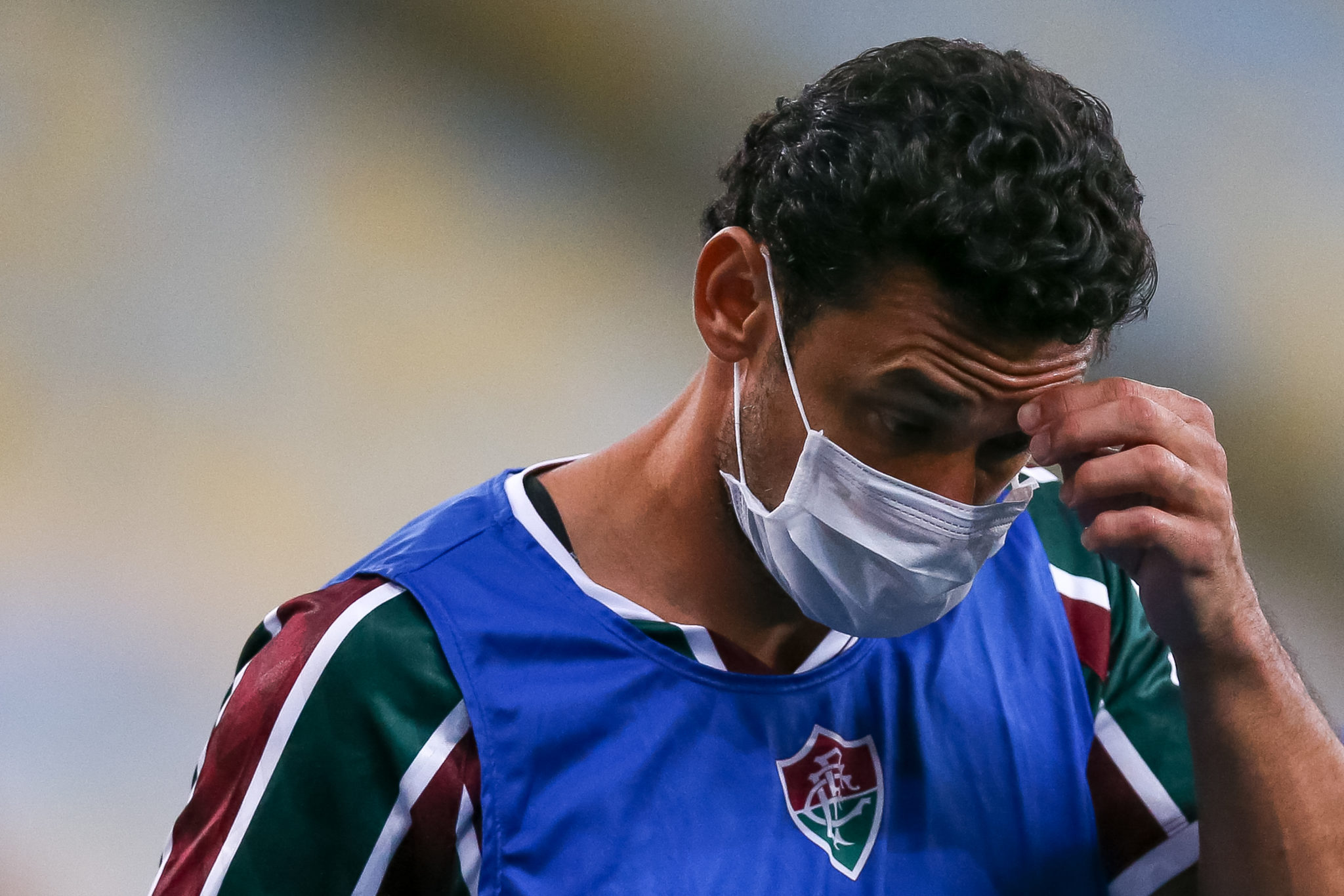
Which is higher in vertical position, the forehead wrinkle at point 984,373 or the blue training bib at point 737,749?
the forehead wrinkle at point 984,373

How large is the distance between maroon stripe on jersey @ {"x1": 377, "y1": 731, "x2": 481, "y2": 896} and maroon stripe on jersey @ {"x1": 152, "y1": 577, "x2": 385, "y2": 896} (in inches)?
5.5

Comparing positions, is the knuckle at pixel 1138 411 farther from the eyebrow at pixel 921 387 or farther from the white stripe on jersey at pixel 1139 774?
the white stripe on jersey at pixel 1139 774

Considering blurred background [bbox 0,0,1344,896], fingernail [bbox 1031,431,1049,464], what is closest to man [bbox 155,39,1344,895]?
fingernail [bbox 1031,431,1049,464]

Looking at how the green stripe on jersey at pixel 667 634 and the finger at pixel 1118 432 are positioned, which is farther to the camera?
the green stripe on jersey at pixel 667 634

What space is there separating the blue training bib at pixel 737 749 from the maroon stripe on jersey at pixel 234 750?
92mm

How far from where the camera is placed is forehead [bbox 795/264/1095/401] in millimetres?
1052

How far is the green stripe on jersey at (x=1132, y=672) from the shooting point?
4.15ft

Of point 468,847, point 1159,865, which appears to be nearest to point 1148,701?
point 1159,865

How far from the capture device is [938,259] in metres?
1.04

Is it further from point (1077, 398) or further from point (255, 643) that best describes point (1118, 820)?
point (255, 643)

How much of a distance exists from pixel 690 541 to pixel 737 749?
202 millimetres

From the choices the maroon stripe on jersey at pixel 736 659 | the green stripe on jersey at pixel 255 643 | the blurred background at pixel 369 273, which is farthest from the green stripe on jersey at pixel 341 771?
the blurred background at pixel 369 273

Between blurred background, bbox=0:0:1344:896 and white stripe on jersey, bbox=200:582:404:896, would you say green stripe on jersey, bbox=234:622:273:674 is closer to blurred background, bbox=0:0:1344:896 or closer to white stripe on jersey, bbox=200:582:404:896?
white stripe on jersey, bbox=200:582:404:896

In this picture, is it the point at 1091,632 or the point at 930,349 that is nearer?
the point at 930,349
